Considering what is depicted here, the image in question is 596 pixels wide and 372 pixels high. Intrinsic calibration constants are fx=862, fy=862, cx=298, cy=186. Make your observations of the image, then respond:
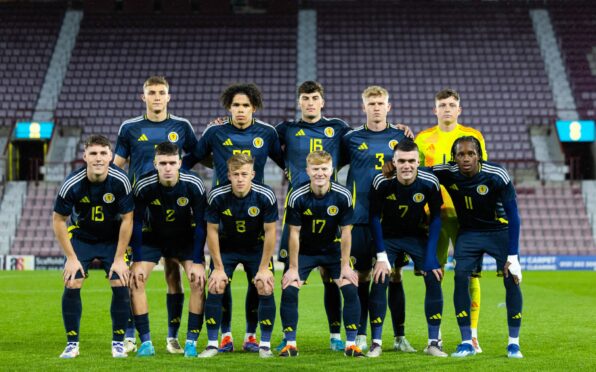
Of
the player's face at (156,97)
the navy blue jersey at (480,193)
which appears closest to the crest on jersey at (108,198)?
the player's face at (156,97)

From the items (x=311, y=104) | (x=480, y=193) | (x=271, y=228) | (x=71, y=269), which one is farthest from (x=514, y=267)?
(x=71, y=269)

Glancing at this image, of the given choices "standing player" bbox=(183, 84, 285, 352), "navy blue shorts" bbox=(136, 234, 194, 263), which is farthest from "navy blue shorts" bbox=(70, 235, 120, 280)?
"standing player" bbox=(183, 84, 285, 352)

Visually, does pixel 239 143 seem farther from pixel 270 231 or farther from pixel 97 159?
pixel 97 159

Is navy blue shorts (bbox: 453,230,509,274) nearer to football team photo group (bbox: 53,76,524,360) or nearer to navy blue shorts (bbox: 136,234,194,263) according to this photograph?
football team photo group (bbox: 53,76,524,360)

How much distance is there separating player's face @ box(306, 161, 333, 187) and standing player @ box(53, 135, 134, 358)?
4.82ft

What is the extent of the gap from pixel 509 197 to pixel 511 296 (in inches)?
31.3

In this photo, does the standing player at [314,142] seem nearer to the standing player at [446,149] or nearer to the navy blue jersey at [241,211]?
the navy blue jersey at [241,211]

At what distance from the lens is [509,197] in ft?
22.7

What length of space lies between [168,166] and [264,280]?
119cm

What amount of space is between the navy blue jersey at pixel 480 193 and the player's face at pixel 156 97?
240 centimetres

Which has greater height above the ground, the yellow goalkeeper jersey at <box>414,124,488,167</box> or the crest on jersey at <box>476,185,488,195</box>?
the yellow goalkeeper jersey at <box>414,124,488,167</box>

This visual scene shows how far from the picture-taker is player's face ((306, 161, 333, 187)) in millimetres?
6855

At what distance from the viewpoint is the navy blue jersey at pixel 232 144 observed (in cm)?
749

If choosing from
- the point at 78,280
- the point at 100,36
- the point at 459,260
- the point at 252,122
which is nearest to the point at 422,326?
the point at 459,260
